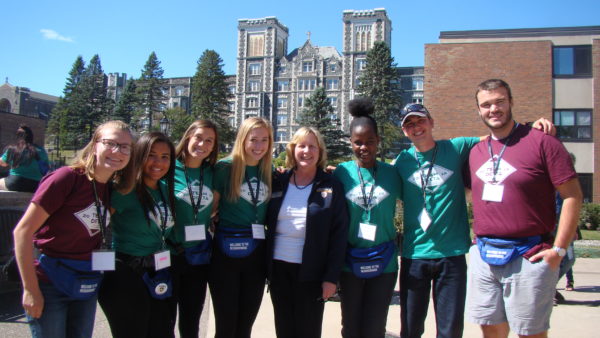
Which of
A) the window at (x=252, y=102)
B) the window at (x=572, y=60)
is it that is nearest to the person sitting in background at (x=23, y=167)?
the window at (x=572, y=60)

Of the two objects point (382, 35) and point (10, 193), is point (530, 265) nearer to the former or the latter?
point (10, 193)

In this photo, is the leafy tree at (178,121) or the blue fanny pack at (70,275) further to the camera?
the leafy tree at (178,121)

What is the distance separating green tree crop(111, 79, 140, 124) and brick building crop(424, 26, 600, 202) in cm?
5845

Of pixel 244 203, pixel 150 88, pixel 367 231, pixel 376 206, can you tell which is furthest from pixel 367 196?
pixel 150 88

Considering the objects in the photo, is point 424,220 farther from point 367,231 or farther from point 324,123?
point 324,123

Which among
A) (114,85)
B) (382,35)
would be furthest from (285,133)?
(114,85)

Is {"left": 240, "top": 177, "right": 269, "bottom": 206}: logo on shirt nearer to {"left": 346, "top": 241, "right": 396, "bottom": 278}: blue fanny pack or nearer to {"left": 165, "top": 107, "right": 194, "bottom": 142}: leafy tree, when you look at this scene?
{"left": 346, "top": 241, "right": 396, "bottom": 278}: blue fanny pack

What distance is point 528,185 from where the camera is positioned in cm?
305

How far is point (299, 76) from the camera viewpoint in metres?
96.8

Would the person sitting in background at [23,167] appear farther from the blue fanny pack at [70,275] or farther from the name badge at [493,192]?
the name badge at [493,192]

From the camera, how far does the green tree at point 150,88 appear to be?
2894 inches

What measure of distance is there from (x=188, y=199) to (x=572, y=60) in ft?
90.0

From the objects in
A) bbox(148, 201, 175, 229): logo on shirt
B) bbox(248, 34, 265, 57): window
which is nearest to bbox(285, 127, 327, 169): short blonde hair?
bbox(148, 201, 175, 229): logo on shirt

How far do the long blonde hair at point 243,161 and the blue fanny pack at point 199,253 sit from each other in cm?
46
